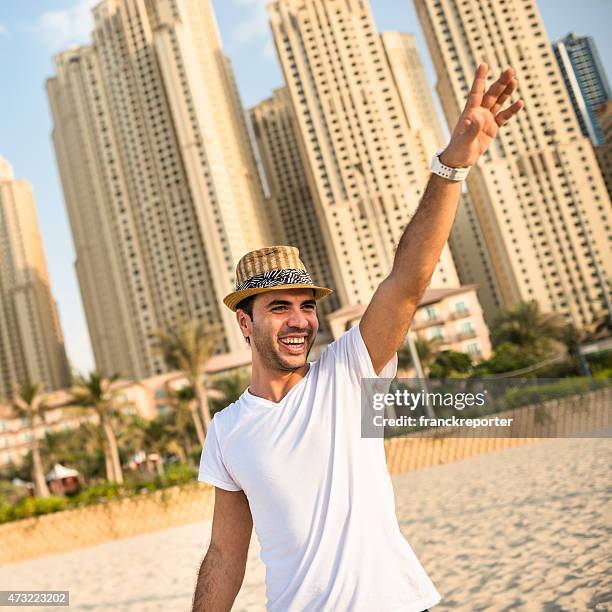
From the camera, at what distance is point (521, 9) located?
92.8 m

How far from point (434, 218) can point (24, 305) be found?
446 ft

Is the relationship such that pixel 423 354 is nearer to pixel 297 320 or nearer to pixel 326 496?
pixel 297 320

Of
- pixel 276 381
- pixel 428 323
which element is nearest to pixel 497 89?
pixel 276 381

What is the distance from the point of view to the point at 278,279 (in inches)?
87.7

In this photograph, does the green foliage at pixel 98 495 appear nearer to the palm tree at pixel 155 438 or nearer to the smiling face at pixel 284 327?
the palm tree at pixel 155 438

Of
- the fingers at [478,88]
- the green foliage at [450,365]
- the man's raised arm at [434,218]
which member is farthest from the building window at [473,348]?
the fingers at [478,88]

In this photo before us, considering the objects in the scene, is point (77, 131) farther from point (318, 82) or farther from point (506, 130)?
point (506, 130)

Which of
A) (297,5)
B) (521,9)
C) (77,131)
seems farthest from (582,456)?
(77,131)

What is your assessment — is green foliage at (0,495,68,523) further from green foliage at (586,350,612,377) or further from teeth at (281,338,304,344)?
green foliage at (586,350,612,377)

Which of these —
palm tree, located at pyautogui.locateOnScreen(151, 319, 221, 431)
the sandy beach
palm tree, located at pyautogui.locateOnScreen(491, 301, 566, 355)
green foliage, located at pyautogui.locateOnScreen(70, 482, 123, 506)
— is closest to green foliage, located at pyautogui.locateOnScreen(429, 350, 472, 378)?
palm tree, located at pyautogui.locateOnScreen(491, 301, 566, 355)

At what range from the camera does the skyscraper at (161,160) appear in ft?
306

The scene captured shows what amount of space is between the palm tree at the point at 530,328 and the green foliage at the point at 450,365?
16.7ft

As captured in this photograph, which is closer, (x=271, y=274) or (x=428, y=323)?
(x=271, y=274)

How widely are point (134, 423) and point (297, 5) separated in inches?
3060
